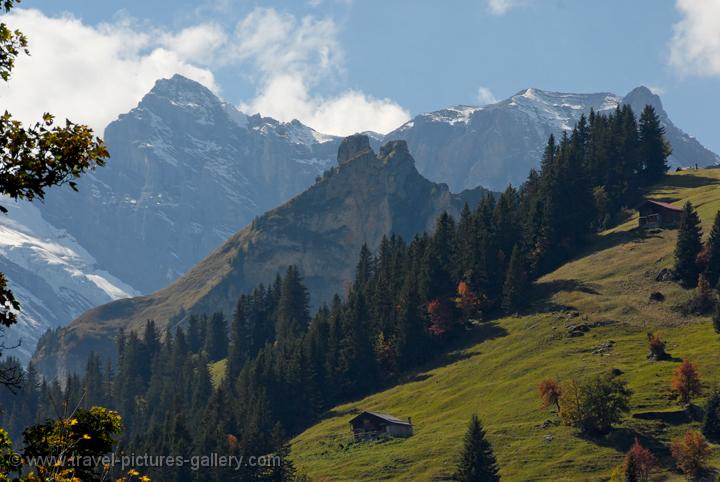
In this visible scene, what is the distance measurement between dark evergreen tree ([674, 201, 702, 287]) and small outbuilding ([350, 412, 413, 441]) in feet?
179

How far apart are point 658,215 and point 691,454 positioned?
9049 centimetres

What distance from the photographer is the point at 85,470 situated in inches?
914

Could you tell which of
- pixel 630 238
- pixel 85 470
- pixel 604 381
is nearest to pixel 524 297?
pixel 630 238

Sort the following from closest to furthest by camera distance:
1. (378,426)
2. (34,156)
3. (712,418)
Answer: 1. (34,156)
2. (712,418)
3. (378,426)

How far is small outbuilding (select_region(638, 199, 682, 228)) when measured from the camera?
184 metres

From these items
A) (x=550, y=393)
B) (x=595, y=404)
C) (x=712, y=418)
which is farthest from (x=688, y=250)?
(x=595, y=404)

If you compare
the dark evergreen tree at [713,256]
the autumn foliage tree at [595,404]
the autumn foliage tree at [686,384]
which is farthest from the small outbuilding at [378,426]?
the dark evergreen tree at [713,256]

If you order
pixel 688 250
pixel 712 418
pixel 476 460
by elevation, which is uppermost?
pixel 688 250

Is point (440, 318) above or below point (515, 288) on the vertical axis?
below

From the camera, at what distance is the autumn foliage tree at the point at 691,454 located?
3989 inches

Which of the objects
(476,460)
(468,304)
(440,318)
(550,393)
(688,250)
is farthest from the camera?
(468,304)

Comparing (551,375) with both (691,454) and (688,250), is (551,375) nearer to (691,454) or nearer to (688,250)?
(691,454)

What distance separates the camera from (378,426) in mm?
136000

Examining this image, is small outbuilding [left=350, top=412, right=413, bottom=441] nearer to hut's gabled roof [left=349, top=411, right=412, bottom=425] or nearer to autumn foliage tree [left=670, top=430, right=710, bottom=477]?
hut's gabled roof [left=349, top=411, right=412, bottom=425]
